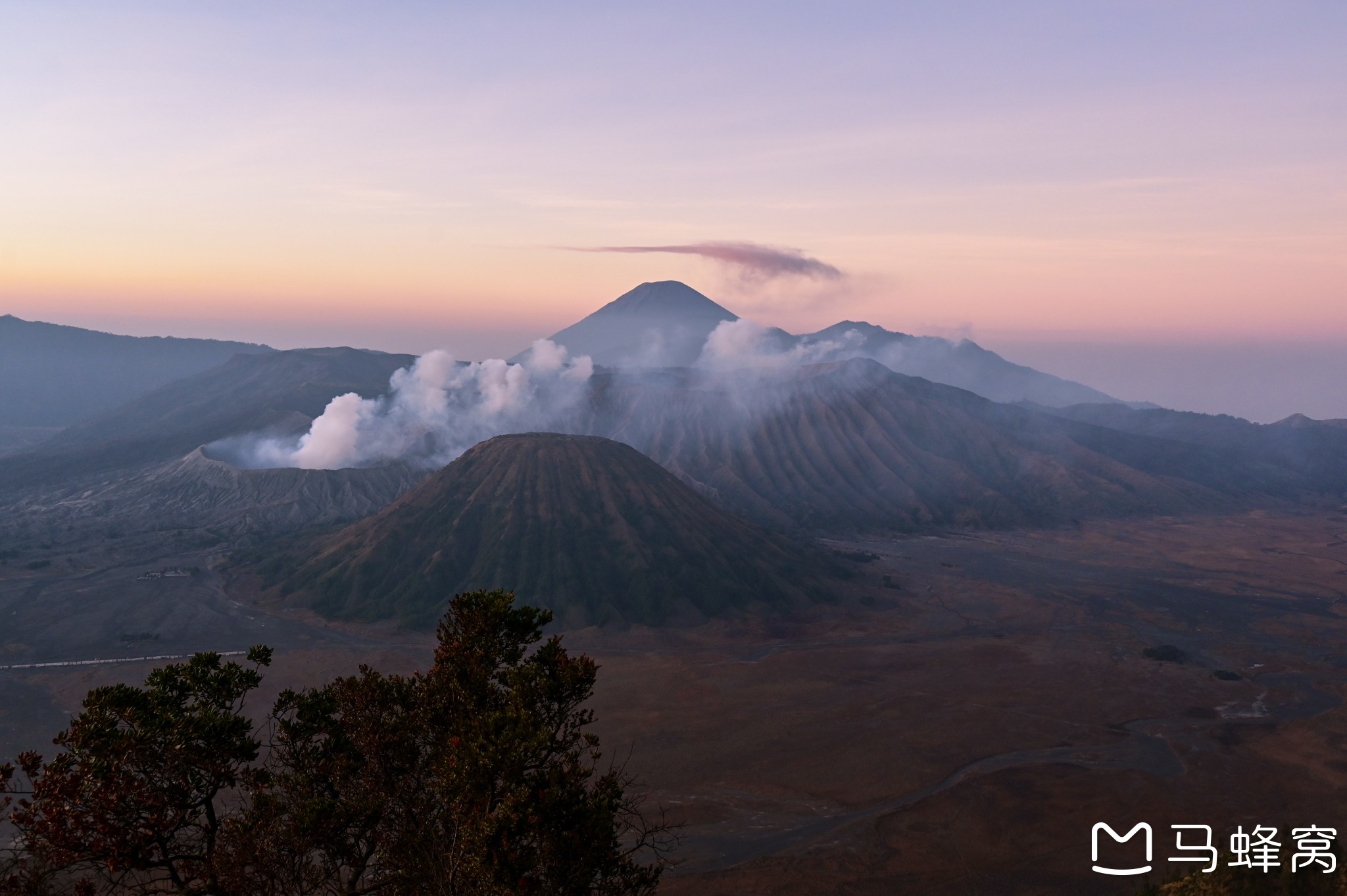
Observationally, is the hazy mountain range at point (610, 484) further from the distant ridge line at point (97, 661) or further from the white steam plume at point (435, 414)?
the distant ridge line at point (97, 661)

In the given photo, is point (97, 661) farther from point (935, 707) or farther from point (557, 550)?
point (935, 707)

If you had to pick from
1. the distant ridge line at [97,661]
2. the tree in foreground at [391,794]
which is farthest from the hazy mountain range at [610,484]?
the tree in foreground at [391,794]

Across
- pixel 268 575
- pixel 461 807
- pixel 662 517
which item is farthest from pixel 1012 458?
pixel 461 807

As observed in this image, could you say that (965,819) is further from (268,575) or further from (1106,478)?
(1106,478)

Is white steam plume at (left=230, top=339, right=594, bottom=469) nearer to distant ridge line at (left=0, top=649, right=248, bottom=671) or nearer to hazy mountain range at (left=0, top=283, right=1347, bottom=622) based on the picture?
hazy mountain range at (left=0, top=283, right=1347, bottom=622)

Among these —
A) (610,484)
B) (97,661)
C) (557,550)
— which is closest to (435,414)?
(610,484)
